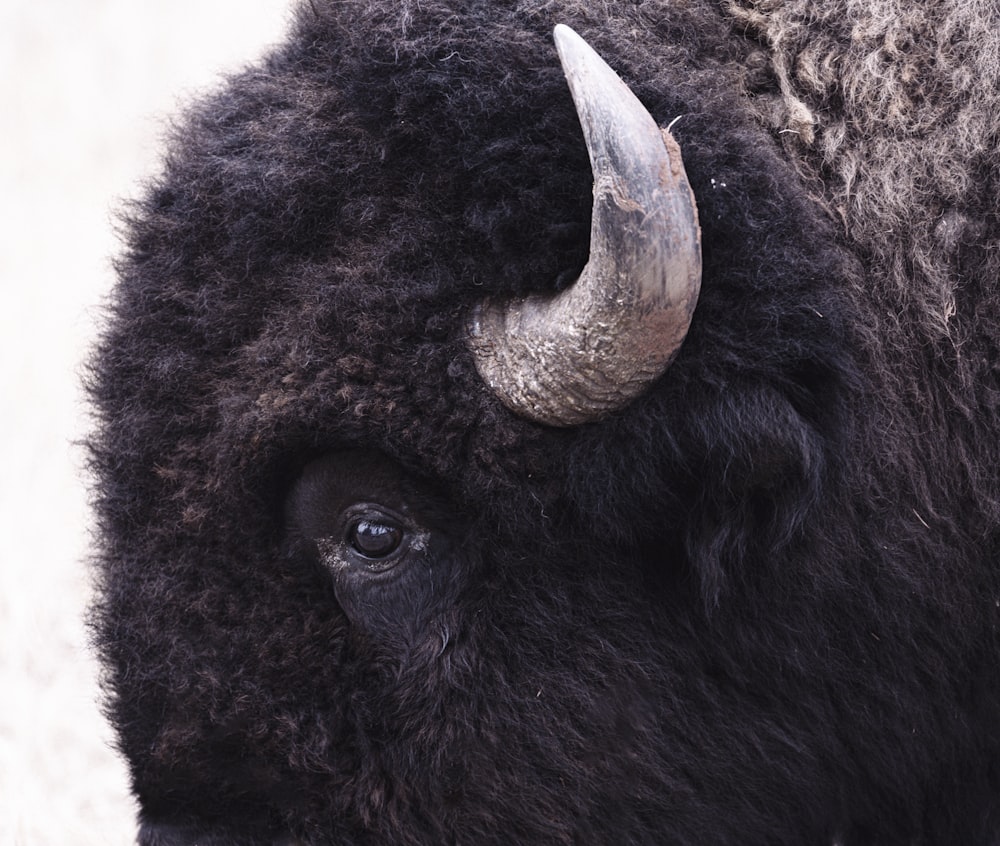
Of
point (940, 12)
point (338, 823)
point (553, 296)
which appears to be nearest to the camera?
point (553, 296)

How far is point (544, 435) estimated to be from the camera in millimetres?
2863

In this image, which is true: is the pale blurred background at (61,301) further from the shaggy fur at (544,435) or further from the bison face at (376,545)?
the bison face at (376,545)

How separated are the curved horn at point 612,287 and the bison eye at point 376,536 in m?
0.46

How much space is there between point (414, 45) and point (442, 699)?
5.16ft

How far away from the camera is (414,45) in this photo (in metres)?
2.95

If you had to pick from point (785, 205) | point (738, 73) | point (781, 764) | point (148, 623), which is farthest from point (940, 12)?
point (148, 623)

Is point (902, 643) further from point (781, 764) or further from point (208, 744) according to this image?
point (208, 744)

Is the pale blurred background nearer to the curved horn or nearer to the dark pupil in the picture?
the dark pupil

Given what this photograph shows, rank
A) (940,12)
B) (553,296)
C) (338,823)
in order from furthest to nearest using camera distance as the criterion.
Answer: (940,12) < (338,823) < (553,296)

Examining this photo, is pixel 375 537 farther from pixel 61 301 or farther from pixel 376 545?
pixel 61 301

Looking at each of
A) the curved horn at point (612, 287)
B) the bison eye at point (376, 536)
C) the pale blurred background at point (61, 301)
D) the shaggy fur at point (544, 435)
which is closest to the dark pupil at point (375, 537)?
the bison eye at point (376, 536)

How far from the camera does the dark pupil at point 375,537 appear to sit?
2.99m

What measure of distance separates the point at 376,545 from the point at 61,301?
8.72 metres

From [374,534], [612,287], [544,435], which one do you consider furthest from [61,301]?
[612,287]
